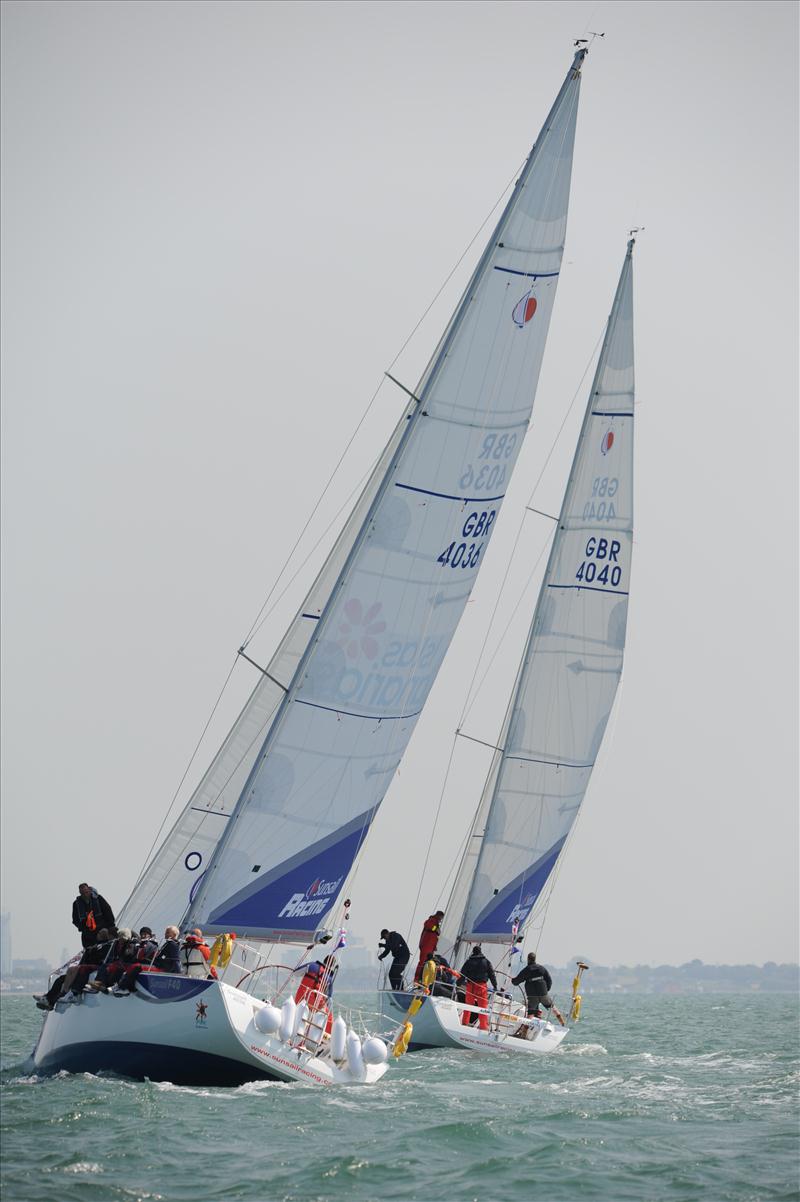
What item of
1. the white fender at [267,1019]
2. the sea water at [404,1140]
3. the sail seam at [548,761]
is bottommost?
the sea water at [404,1140]

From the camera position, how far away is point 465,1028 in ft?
71.4

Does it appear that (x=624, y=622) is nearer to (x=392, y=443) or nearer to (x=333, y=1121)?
(x=392, y=443)

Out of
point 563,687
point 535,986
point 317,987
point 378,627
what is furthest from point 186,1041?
point 563,687

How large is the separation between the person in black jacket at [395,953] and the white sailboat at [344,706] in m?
4.36

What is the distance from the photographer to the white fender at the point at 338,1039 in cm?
1572

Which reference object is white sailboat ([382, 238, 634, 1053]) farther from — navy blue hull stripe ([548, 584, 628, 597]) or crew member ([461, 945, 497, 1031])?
crew member ([461, 945, 497, 1031])

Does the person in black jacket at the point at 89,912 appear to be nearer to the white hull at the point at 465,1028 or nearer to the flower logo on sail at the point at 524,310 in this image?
the white hull at the point at 465,1028

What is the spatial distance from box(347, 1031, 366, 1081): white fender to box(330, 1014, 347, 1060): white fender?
3.2 inches

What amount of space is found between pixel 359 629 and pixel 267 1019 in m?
5.12

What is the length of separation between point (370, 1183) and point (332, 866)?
23.2 ft

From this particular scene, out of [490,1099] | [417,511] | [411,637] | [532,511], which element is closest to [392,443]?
[417,511]

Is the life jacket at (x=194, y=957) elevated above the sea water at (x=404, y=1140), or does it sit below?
above

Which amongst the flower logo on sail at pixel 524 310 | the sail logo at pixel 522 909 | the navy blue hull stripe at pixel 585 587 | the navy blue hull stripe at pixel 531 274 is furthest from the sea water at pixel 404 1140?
the navy blue hull stripe at pixel 585 587

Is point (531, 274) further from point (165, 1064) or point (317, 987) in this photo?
point (165, 1064)
